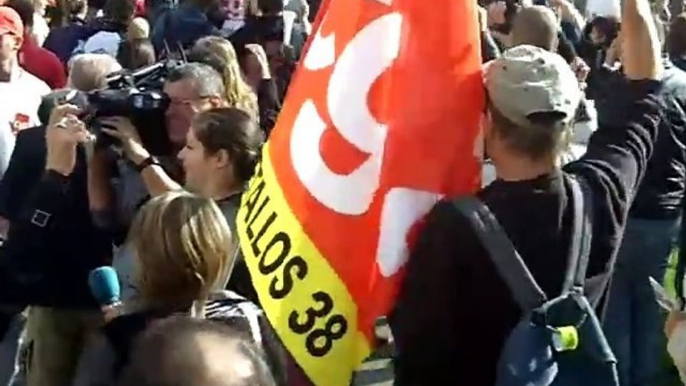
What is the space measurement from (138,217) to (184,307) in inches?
11.8

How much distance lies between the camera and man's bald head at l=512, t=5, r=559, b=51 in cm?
590

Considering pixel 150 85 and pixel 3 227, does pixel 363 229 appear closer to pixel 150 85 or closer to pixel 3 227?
pixel 150 85

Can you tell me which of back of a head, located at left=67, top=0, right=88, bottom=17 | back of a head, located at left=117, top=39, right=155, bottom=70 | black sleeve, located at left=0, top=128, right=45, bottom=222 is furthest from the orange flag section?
back of a head, located at left=67, top=0, right=88, bottom=17

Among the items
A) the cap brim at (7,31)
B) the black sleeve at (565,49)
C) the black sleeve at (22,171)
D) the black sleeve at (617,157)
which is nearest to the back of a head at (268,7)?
the cap brim at (7,31)

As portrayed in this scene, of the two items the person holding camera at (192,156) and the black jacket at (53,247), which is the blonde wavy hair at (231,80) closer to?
the person holding camera at (192,156)

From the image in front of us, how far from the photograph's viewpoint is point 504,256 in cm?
305

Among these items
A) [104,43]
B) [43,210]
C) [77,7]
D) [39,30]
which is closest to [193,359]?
[43,210]

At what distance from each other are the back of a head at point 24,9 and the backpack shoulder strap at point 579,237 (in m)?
5.58

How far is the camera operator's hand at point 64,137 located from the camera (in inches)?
171

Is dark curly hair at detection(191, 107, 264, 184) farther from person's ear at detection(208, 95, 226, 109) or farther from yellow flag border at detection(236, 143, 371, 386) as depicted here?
yellow flag border at detection(236, 143, 371, 386)

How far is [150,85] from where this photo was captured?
4719mm

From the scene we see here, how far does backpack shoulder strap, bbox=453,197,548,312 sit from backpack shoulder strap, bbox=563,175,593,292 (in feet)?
0.45

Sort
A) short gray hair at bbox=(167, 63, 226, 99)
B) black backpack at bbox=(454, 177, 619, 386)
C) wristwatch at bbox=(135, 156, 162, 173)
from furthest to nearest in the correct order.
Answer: short gray hair at bbox=(167, 63, 226, 99)
wristwatch at bbox=(135, 156, 162, 173)
black backpack at bbox=(454, 177, 619, 386)

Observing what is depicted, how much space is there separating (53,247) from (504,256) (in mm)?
1940
